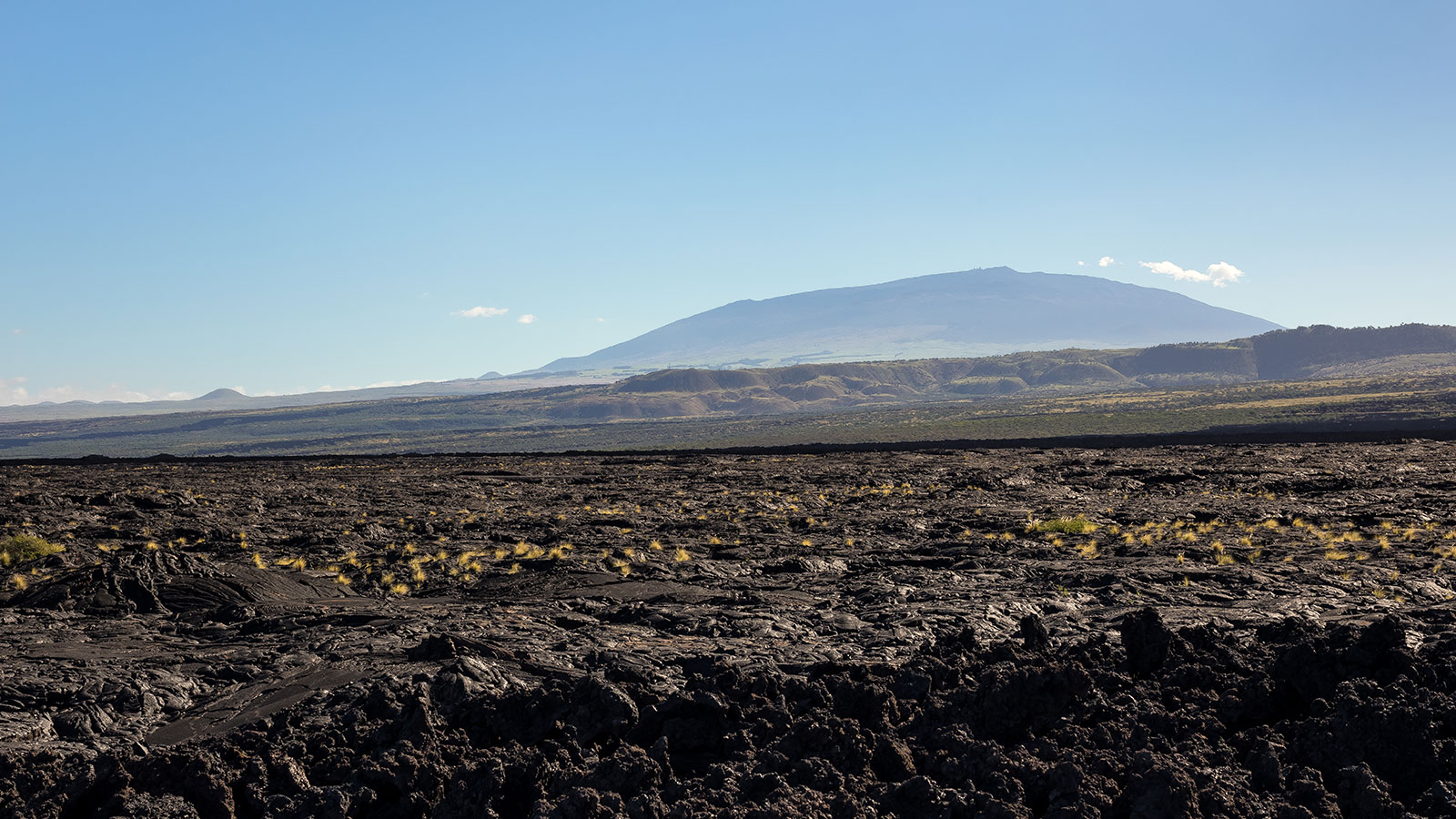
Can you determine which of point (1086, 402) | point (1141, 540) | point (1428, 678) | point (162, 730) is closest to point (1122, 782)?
point (1428, 678)

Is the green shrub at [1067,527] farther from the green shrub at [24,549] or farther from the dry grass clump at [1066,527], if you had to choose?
the green shrub at [24,549]

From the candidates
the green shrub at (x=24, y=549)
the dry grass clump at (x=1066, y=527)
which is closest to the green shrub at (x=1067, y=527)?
the dry grass clump at (x=1066, y=527)

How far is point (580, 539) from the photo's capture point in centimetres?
1966

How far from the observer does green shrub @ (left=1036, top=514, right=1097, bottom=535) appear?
19.3 metres

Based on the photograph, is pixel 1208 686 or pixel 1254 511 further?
pixel 1254 511

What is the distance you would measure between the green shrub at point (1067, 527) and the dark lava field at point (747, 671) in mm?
65

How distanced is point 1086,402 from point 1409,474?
124572 mm

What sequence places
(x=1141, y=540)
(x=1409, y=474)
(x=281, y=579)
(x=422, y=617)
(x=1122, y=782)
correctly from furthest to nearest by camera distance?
(x=1409, y=474)
(x=1141, y=540)
(x=281, y=579)
(x=422, y=617)
(x=1122, y=782)

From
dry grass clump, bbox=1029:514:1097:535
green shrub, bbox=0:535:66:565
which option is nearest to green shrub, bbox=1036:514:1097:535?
dry grass clump, bbox=1029:514:1097:535

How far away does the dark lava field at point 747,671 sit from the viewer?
7.21 m

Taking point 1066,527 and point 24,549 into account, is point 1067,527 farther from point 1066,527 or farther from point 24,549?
point 24,549

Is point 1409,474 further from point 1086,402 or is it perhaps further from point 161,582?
point 1086,402

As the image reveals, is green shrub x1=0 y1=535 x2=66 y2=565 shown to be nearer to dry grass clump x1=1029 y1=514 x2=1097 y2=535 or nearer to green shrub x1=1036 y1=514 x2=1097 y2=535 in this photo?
→ dry grass clump x1=1029 y1=514 x2=1097 y2=535

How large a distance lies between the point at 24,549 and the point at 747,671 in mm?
14856
